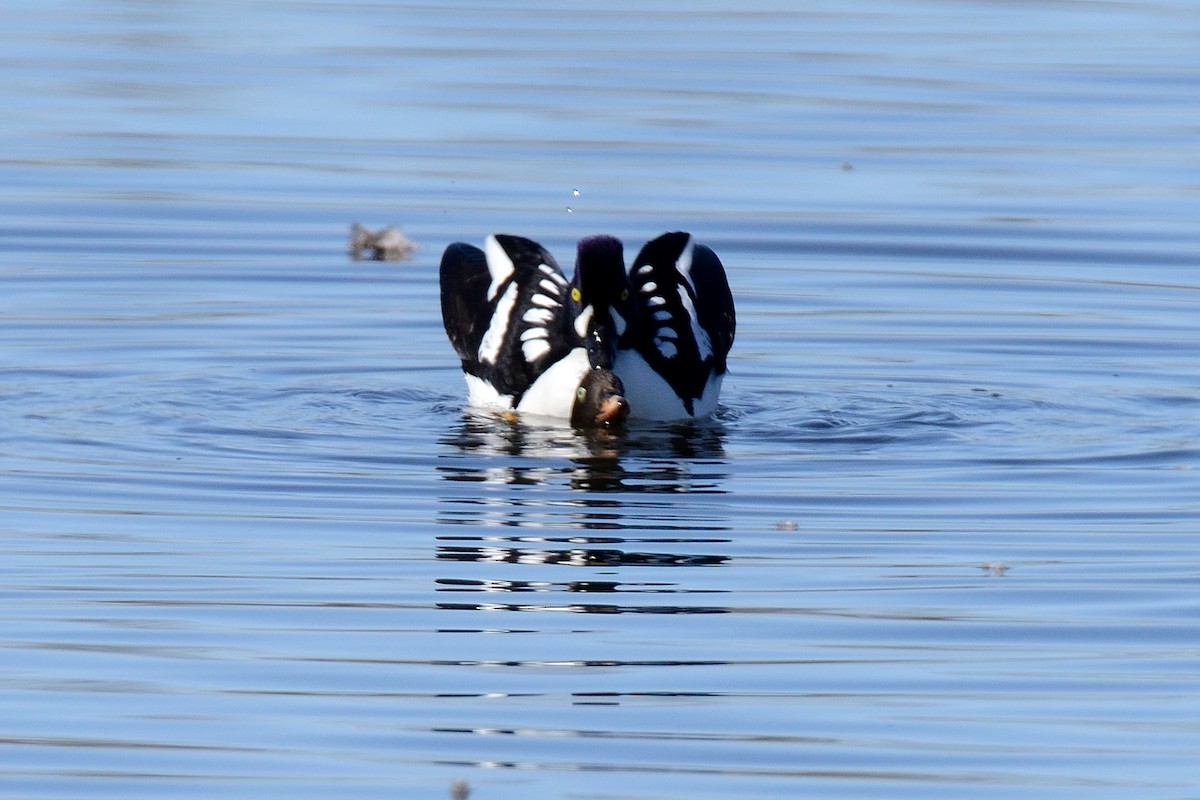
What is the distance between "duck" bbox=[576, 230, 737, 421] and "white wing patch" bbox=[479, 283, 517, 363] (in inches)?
22.4

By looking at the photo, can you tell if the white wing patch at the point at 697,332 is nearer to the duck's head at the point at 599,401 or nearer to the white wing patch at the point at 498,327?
the duck's head at the point at 599,401

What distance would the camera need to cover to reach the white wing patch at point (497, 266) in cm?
1173

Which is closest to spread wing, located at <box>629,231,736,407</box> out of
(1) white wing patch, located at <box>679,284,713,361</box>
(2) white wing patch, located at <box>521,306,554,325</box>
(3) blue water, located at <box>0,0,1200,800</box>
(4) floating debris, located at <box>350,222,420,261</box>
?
(1) white wing patch, located at <box>679,284,713,361</box>

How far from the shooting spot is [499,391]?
11.3 meters

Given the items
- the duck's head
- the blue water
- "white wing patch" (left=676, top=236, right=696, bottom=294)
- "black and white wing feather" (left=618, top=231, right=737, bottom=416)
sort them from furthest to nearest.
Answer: "white wing patch" (left=676, top=236, right=696, bottom=294) → "black and white wing feather" (left=618, top=231, right=737, bottom=416) → the duck's head → the blue water

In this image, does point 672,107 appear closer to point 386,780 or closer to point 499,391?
point 499,391

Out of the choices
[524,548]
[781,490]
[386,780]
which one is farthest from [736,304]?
[386,780]

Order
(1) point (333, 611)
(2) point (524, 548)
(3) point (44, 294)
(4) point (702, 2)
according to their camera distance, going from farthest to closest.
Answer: (4) point (702, 2) → (3) point (44, 294) → (2) point (524, 548) → (1) point (333, 611)

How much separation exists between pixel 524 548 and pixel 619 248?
2.65 meters

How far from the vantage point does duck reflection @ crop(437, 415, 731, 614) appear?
7.89 metres

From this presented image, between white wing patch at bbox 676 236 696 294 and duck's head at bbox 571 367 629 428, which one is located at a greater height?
white wing patch at bbox 676 236 696 294

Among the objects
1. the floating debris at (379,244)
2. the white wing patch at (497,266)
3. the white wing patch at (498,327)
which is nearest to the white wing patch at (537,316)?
the white wing patch at (498,327)

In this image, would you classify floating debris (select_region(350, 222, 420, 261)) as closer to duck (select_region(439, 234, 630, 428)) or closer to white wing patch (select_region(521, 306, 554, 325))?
duck (select_region(439, 234, 630, 428))

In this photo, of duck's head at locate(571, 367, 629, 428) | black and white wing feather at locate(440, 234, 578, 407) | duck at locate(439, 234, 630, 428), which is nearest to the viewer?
duck's head at locate(571, 367, 629, 428)
